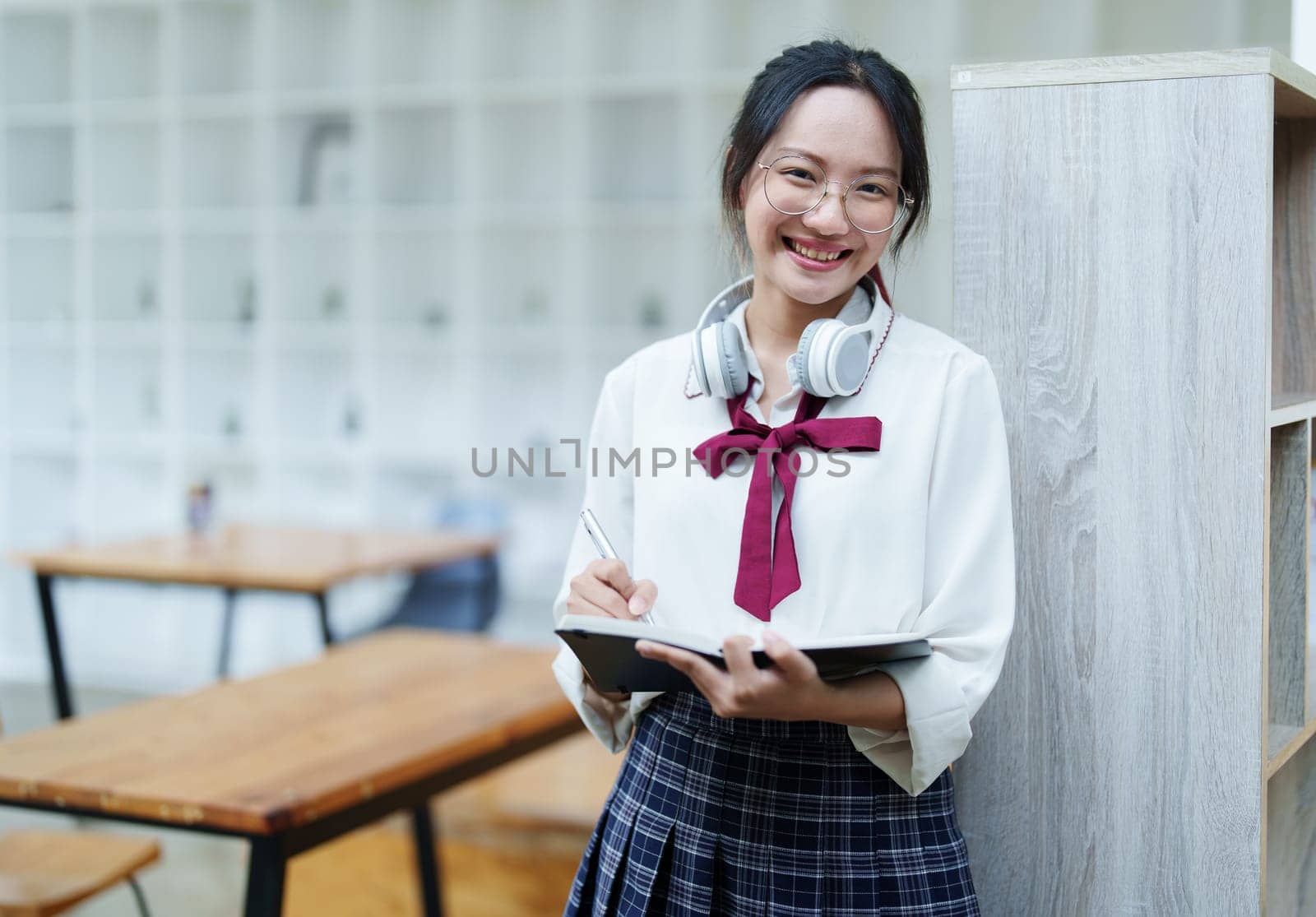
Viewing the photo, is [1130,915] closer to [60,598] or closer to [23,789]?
[23,789]

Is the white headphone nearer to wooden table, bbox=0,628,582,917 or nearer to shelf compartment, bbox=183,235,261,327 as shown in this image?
wooden table, bbox=0,628,582,917

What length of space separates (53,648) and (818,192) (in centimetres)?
346

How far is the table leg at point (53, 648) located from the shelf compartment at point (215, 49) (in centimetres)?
245

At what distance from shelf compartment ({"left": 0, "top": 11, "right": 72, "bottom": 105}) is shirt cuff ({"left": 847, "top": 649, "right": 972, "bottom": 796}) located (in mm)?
5722

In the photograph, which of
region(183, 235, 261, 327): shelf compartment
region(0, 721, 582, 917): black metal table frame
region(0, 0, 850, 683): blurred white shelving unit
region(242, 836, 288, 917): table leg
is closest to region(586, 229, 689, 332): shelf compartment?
region(0, 0, 850, 683): blurred white shelving unit

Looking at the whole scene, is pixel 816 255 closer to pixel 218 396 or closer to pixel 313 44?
pixel 313 44

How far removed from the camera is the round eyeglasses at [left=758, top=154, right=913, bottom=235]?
1267 millimetres

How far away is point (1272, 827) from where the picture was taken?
1782 mm

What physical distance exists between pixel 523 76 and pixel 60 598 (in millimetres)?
3190

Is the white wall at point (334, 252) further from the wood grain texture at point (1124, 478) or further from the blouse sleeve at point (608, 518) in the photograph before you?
the blouse sleeve at point (608, 518)

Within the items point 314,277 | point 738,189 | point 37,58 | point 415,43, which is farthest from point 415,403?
point 738,189

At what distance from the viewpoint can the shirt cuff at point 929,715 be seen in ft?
3.90

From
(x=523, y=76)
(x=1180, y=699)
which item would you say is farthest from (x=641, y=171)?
(x=1180, y=699)

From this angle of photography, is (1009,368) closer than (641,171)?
Yes
